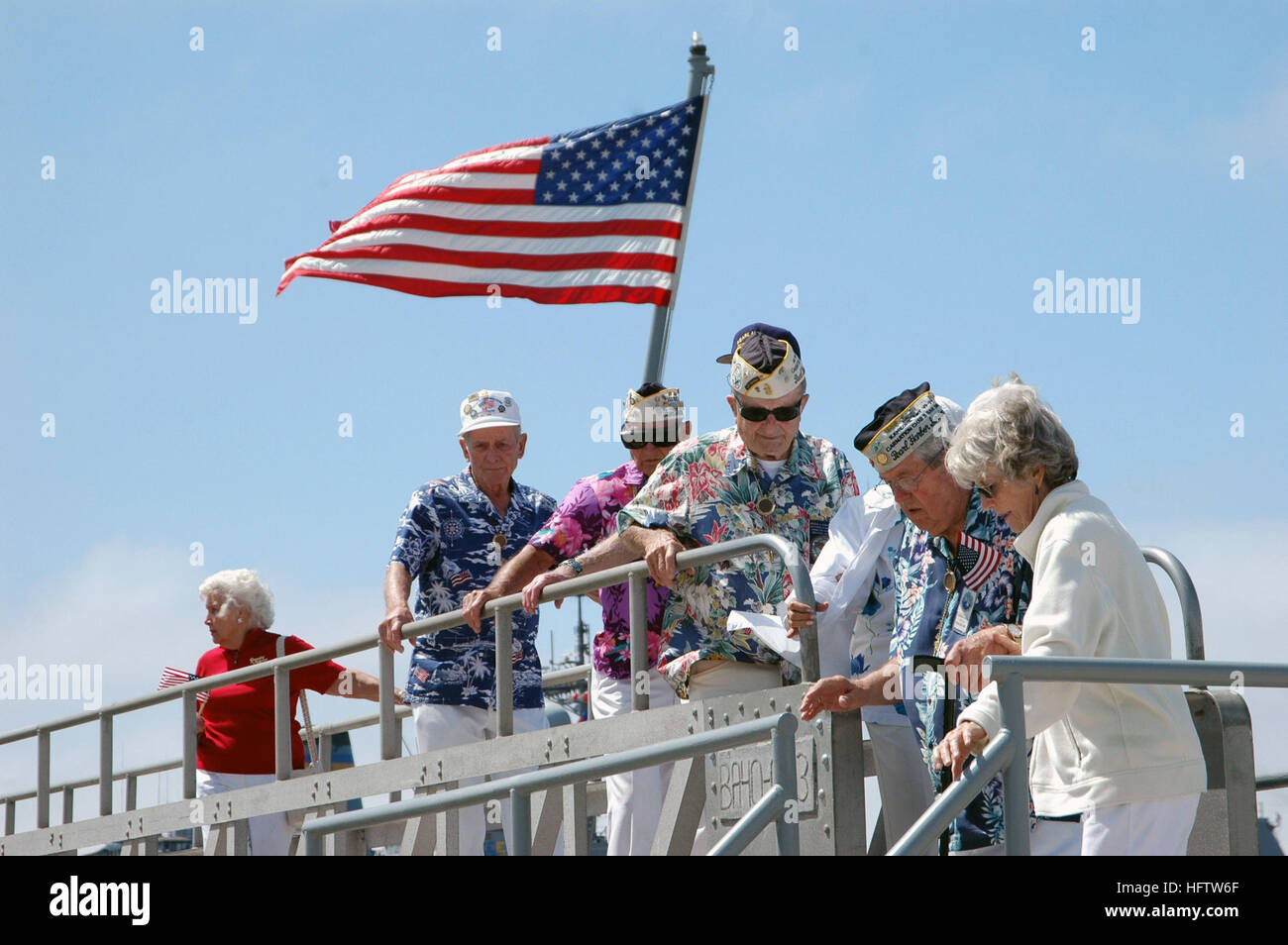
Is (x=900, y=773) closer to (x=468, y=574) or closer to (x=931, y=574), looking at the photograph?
(x=931, y=574)

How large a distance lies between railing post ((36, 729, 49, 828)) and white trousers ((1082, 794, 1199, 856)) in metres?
9.27

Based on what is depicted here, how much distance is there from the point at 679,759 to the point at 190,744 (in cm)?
592

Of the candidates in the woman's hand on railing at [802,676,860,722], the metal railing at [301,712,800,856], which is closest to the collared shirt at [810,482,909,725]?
the woman's hand on railing at [802,676,860,722]

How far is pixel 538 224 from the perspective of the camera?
11.6 m

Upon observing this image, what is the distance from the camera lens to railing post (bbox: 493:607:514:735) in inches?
305

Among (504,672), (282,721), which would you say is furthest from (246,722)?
(504,672)

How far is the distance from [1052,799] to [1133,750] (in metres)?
0.25

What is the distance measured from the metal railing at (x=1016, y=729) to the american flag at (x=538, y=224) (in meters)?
7.33

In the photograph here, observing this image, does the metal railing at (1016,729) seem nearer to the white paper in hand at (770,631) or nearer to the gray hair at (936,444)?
the gray hair at (936,444)

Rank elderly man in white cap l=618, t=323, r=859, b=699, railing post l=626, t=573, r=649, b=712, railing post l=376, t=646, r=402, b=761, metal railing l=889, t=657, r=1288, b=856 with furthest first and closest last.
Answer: railing post l=376, t=646, r=402, b=761 < railing post l=626, t=573, r=649, b=712 < elderly man in white cap l=618, t=323, r=859, b=699 < metal railing l=889, t=657, r=1288, b=856

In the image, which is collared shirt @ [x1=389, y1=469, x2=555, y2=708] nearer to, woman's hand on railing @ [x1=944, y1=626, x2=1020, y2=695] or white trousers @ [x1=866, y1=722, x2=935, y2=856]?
white trousers @ [x1=866, y1=722, x2=935, y2=856]

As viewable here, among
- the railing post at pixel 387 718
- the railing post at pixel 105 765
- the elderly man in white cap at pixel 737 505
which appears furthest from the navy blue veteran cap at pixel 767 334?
the railing post at pixel 105 765
